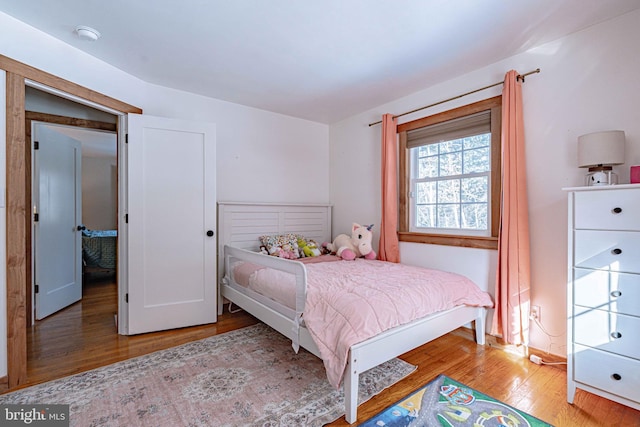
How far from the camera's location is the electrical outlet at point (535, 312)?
7.52 ft

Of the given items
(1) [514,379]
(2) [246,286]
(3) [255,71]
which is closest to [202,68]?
(3) [255,71]

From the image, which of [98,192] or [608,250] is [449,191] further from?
[98,192]

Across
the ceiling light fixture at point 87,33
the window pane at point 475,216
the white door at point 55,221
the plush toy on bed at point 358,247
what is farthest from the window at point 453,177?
the white door at point 55,221

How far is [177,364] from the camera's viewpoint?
7.05 feet

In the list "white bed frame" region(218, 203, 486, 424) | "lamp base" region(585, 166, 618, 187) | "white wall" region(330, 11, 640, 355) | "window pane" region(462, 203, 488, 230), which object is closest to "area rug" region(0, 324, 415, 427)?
"white bed frame" region(218, 203, 486, 424)

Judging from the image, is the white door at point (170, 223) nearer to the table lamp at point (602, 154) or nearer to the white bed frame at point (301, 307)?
the white bed frame at point (301, 307)

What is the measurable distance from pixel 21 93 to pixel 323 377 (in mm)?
2693

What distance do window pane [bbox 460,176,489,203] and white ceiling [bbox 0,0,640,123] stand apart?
987 millimetres

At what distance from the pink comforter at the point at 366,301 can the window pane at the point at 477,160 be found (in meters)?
1.02

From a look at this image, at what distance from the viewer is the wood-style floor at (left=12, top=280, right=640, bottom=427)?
168 centimetres

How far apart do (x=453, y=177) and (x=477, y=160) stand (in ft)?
0.86

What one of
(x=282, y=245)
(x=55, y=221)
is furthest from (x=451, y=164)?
(x=55, y=221)

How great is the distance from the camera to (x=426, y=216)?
3.15 meters

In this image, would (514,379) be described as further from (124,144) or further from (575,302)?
(124,144)
